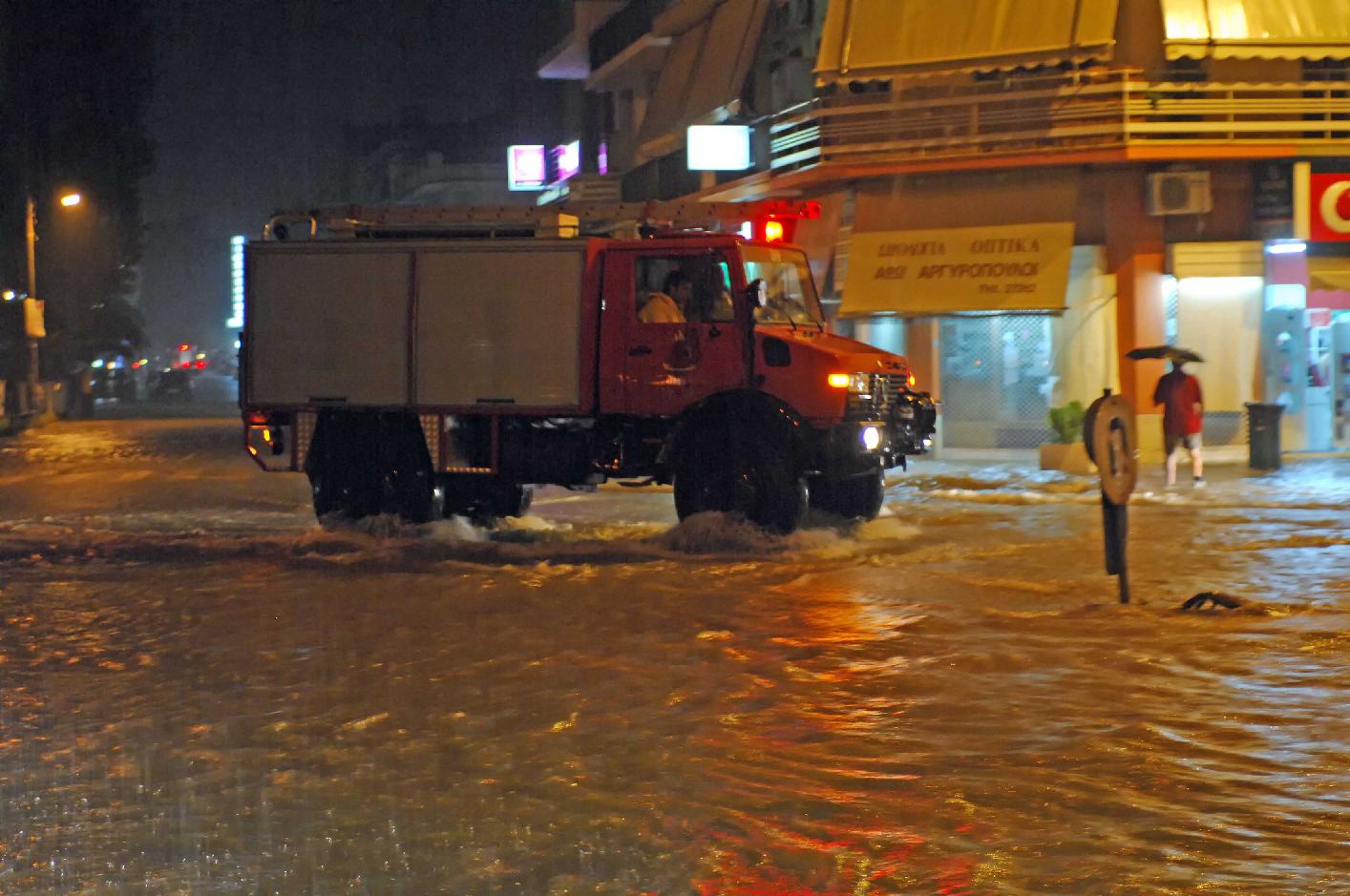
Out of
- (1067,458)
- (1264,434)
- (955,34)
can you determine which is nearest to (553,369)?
(1067,458)

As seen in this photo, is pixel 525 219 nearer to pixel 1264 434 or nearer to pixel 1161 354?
pixel 1161 354

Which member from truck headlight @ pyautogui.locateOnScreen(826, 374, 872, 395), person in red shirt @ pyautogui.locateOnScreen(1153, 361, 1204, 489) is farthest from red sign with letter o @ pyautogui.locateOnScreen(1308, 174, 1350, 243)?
truck headlight @ pyautogui.locateOnScreen(826, 374, 872, 395)

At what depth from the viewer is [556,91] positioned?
289 feet

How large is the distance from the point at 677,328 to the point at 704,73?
18.7 metres

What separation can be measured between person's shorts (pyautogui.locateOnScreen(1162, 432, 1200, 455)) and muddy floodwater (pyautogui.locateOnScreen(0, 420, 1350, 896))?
459 centimetres

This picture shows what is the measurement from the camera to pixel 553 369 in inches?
607

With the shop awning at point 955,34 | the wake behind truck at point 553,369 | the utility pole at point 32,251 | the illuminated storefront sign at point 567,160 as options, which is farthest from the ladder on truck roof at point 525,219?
the utility pole at point 32,251

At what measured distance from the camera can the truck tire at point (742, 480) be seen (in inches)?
579

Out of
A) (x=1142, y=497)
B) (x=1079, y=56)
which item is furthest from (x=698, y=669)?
(x=1079, y=56)

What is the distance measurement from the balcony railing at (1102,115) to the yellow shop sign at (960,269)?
1.22 metres

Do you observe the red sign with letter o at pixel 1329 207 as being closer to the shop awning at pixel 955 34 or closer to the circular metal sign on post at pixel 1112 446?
the shop awning at pixel 955 34

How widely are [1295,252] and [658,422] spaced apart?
1382 centimetres

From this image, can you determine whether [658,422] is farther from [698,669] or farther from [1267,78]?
[1267,78]

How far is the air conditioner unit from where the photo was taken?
980 inches
